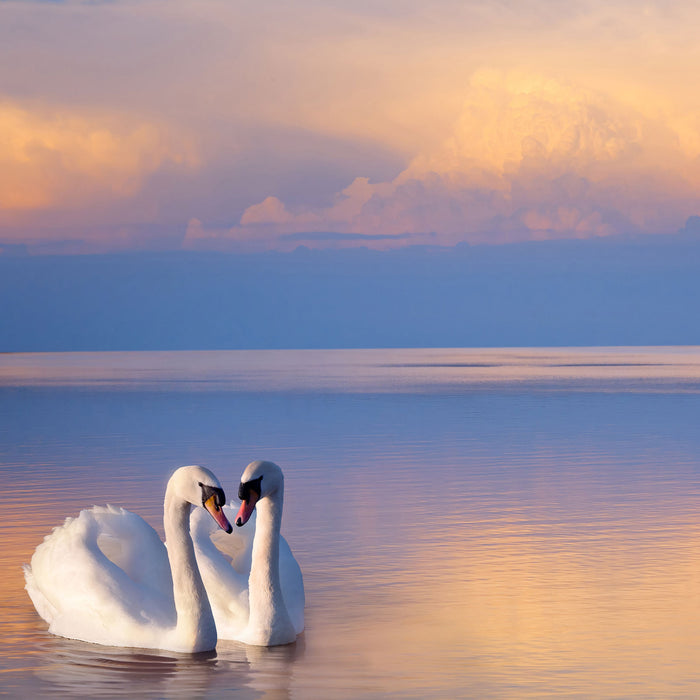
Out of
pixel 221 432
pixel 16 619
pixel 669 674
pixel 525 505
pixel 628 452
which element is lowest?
pixel 669 674

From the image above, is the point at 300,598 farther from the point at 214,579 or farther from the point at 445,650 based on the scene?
the point at 445,650

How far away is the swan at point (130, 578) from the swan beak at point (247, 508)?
183mm

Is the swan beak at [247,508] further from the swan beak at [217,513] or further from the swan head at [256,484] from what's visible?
the swan beak at [217,513]

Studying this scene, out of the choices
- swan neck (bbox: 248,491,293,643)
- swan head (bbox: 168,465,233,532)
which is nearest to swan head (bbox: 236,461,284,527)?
swan neck (bbox: 248,491,293,643)

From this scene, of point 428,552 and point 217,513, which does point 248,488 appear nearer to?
point 217,513

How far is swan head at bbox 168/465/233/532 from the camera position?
876cm

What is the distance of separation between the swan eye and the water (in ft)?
3.81

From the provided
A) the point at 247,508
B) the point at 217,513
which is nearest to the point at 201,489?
the point at 217,513

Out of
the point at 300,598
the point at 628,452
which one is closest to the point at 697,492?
the point at 628,452

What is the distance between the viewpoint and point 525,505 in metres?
16.7

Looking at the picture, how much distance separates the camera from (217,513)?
8.70 metres

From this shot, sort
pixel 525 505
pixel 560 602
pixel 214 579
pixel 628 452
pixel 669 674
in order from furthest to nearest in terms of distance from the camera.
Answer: pixel 628 452, pixel 525 505, pixel 560 602, pixel 214 579, pixel 669 674

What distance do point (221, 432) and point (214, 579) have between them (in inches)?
798

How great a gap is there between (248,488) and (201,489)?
0.46 metres
